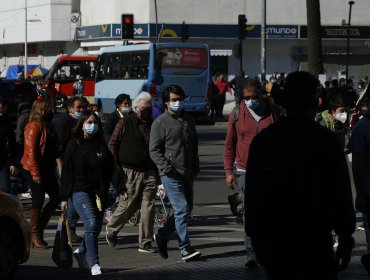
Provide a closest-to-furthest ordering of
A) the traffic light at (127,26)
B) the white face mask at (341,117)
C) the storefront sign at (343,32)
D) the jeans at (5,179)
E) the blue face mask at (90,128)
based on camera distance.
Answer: the blue face mask at (90,128) → the white face mask at (341,117) → the jeans at (5,179) → the traffic light at (127,26) → the storefront sign at (343,32)

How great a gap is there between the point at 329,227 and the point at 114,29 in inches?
2169

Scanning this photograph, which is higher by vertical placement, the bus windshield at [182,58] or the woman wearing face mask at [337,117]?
the bus windshield at [182,58]

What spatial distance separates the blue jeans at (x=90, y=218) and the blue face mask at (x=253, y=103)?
68.3 inches

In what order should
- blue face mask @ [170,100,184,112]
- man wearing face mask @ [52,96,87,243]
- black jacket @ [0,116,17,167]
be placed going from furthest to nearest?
black jacket @ [0,116,17,167] < man wearing face mask @ [52,96,87,243] < blue face mask @ [170,100,184,112]

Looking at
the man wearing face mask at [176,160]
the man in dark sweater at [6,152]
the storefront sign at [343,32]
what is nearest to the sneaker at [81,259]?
the man wearing face mask at [176,160]

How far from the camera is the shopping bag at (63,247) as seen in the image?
31.2 ft

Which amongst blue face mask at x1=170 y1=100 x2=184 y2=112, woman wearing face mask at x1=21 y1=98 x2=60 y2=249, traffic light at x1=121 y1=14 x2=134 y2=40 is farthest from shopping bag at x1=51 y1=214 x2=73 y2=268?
traffic light at x1=121 y1=14 x2=134 y2=40

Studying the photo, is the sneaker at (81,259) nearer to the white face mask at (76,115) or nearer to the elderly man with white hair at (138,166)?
the elderly man with white hair at (138,166)

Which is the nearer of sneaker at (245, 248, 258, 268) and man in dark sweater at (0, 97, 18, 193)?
sneaker at (245, 248, 258, 268)

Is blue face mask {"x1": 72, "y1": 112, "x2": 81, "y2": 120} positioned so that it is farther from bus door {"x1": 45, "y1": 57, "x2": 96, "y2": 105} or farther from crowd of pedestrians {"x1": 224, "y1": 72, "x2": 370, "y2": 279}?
bus door {"x1": 45, "y1": 57, "x2": 96, "y2": 105}

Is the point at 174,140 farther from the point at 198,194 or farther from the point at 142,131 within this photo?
the point at 198,194

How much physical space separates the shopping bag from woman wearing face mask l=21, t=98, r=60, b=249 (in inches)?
95.1

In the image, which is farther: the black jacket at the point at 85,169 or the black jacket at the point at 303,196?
the black jacket at the point at 85,169

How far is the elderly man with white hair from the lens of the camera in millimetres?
11430
